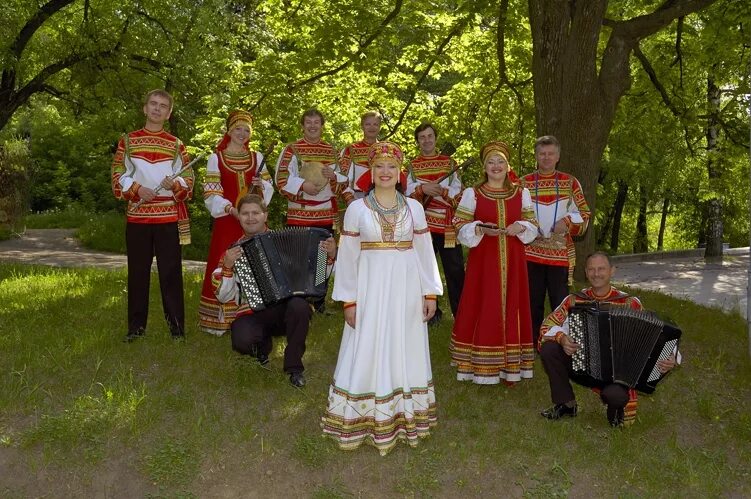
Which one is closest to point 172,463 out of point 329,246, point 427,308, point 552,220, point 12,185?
point 329,246

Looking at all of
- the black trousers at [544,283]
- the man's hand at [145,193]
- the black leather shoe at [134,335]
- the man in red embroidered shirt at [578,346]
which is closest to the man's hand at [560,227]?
the black trousers at [544,283]

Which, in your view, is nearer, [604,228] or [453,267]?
[453,267]

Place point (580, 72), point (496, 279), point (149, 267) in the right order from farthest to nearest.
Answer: point (580, 72), point (149, 267), point (496, 279)

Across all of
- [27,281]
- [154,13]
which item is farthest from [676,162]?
[27,281]

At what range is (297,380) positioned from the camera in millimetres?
5914

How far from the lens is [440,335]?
7598mm

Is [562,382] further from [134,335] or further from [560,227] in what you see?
[134,335]

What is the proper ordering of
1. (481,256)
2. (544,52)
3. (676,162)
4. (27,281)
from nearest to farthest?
(481,256) → (544,52) → (27,281) → (676,162)

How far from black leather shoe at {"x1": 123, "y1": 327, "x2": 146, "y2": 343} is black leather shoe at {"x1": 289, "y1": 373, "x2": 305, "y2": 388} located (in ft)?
6.01

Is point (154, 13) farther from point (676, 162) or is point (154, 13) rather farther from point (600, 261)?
point (676, 162)

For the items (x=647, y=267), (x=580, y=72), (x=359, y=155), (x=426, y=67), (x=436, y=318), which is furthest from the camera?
(x=647, y=267)

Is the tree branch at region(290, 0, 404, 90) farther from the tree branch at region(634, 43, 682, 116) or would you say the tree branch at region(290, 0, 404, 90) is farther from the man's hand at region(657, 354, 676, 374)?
the man's hand at region(657, 354, 676, 374)

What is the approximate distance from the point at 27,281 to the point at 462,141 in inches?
343

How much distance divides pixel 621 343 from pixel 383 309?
5.48 ft
